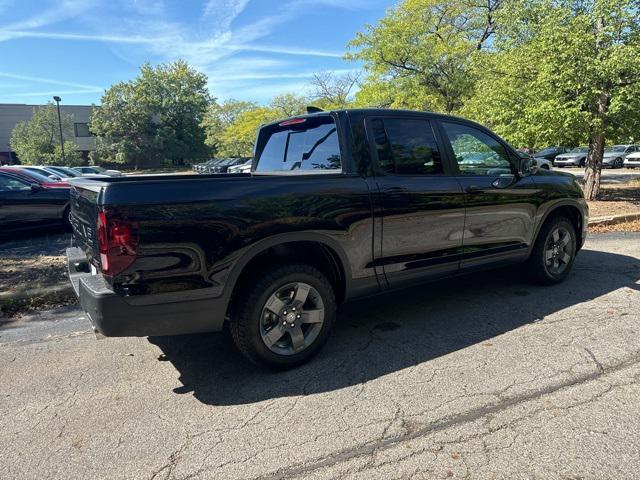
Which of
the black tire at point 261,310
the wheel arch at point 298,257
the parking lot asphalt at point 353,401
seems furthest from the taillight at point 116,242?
the parking lot asphalt at point 353,401

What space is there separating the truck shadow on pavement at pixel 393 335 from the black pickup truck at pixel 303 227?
243 millimetres

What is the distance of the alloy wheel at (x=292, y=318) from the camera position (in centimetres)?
323

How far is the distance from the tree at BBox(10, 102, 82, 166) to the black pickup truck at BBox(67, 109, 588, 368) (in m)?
47.9

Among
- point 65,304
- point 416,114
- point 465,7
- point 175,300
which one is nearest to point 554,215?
point 416,114

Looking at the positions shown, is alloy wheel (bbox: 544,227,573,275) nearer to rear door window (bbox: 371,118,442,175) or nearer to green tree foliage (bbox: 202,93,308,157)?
rear door window (bbox: 371,118,442,175)

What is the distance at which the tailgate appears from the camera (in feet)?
9.22

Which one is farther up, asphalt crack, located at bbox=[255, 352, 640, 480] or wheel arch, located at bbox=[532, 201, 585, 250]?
wheel arch, located at bbox=[532, 201, 585, 250]

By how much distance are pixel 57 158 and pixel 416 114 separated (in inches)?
1940

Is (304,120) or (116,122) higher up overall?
(116,122)

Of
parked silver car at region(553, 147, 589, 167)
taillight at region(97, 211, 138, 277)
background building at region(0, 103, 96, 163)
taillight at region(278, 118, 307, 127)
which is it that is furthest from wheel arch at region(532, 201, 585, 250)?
background building at region(0, 103, 96, 163)

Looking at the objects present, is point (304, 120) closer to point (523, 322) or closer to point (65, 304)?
point (523, 322)

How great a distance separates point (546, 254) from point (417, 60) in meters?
12.6

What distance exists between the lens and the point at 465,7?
Answer: 2041 cm

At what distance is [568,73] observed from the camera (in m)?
9.69
